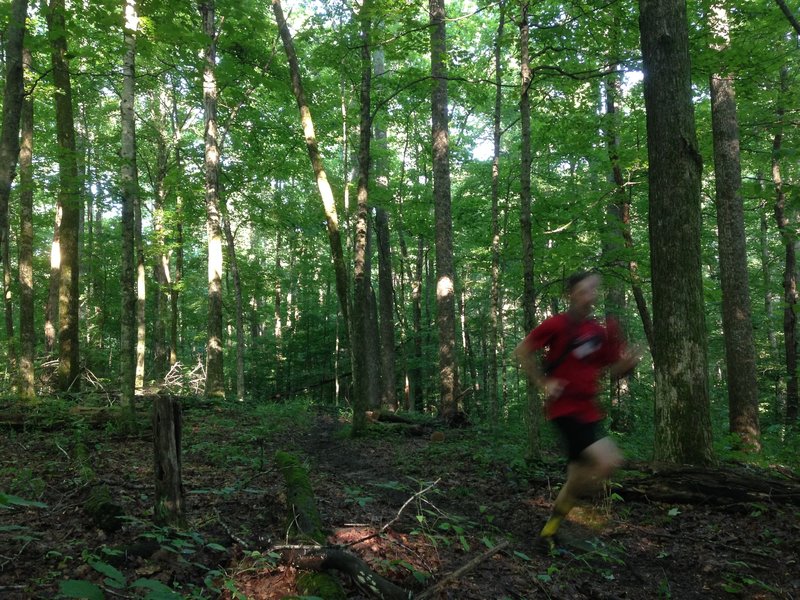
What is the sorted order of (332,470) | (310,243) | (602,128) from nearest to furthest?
(332,470) < (602,128) < (310,243)

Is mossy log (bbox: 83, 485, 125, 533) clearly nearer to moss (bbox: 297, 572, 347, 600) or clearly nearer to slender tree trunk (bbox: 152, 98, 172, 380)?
moss (bbox: 297, 572, 347, 600)

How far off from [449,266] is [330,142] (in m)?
7.37

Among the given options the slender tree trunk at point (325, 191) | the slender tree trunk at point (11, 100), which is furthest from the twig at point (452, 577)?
the slender tree trunk at point (11, 100)

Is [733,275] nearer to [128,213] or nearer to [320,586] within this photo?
[320,586]

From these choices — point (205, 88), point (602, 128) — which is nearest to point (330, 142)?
point (205, 88)

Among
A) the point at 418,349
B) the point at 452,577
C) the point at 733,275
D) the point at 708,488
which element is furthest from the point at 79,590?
the point at 418,349

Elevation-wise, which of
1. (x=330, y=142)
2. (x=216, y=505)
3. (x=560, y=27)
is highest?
(x=330, y=142)

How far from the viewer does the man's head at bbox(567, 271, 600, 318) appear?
4.12 m

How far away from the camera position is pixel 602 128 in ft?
36.0

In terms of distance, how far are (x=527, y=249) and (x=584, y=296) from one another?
3.26 metres

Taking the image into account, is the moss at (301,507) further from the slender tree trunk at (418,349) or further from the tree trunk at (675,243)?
the slender tree trunk at (418,349)

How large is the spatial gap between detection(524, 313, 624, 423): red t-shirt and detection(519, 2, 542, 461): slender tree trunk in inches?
101

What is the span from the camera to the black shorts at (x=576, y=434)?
13.0ft

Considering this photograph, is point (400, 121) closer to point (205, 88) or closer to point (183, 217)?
point (205, 88)
